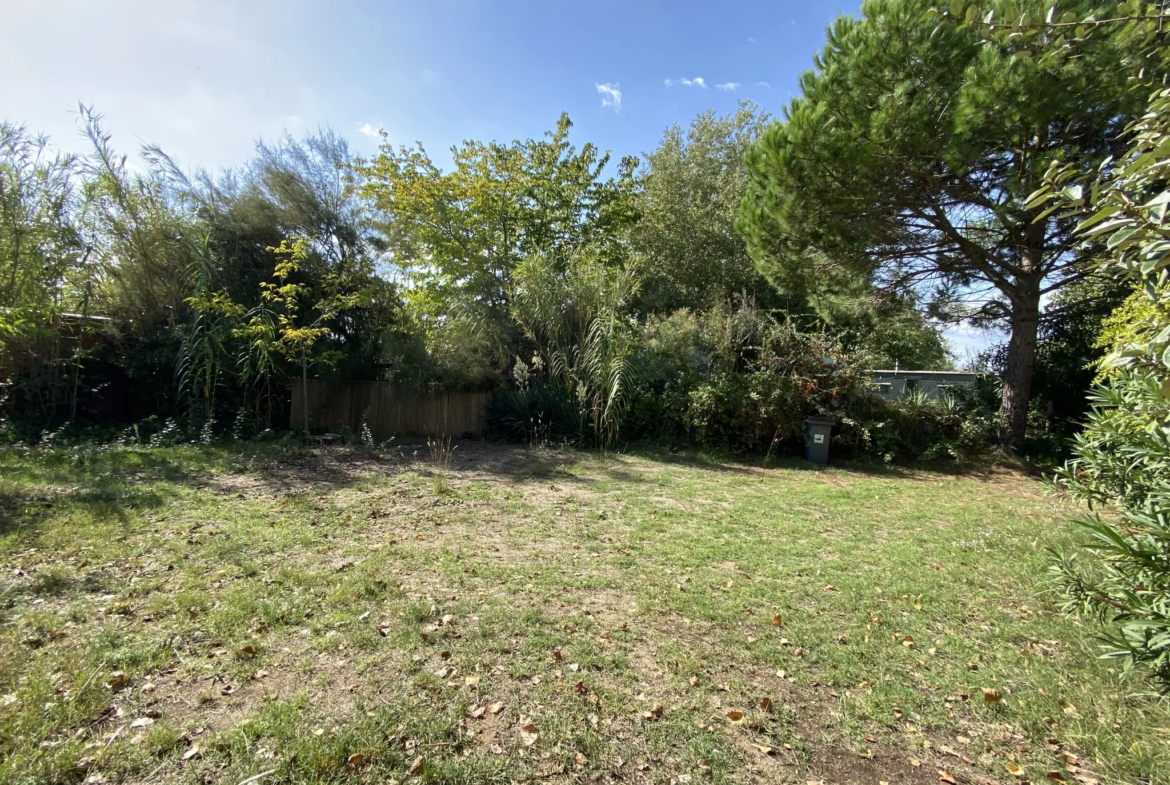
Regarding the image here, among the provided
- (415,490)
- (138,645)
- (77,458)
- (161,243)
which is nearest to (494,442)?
(415,490)

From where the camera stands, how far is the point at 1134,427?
9.42 feet

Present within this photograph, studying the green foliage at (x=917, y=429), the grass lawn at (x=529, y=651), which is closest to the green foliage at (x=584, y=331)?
the green foliage at (x=917, y=429)

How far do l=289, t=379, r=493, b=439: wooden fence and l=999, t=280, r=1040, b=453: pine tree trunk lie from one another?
30.9 ft

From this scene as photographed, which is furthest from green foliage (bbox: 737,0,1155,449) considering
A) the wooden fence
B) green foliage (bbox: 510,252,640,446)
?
the wooden fence

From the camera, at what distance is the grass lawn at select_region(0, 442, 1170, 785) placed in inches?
76.7

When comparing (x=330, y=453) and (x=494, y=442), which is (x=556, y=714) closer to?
(x=330, y=453)

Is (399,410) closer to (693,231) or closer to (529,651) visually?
(529,651)

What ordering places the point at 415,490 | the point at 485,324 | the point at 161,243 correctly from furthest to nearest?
the point at 485,324 → the point at 161,243 → the point at 415,490

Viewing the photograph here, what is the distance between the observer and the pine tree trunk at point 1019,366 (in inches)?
327

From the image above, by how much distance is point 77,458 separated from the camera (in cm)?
611

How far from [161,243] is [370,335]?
3480 millimetres

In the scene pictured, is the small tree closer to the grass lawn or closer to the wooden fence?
the wooden fence

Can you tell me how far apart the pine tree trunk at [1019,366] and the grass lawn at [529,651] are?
4.54 m

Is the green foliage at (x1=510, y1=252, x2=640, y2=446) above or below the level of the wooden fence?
above
